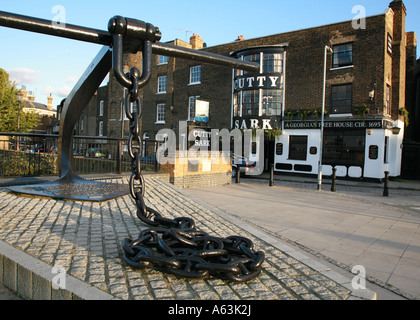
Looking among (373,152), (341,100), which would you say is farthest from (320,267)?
(341,100)

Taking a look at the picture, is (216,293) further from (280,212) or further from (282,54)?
(282,54)

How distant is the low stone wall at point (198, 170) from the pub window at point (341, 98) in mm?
9620

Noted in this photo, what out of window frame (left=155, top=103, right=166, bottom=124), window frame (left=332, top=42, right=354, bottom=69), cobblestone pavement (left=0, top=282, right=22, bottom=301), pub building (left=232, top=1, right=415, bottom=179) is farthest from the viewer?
window frame (left=155, top=103, right=166, bottom=124)

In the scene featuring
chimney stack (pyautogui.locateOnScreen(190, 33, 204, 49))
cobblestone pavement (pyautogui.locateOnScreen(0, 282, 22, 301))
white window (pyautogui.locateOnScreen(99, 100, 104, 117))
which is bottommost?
cobblestone pavement (pyautogui.locateOnScreen(0, 282, 22, 301))

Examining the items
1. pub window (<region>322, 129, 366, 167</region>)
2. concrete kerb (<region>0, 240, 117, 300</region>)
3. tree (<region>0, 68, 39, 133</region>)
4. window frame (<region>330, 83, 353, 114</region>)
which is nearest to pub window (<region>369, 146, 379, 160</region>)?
pub window (<region>322, 129, 366, 167</region>)

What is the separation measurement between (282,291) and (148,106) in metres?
30.7

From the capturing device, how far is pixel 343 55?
20.1 meters

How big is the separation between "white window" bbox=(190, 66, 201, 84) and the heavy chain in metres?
25.7

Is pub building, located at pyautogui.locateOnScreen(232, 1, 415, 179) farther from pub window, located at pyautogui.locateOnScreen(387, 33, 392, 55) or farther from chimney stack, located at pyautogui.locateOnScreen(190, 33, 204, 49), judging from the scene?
chimney stack, located at pyautogui.locateOnScreen(190, 33, 204, 49)

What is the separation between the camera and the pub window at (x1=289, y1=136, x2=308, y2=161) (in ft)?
70.6

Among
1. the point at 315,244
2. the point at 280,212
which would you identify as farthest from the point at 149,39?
the point at 280,212

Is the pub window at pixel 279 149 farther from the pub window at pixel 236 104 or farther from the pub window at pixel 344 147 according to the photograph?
the pub window at pixel 236 104

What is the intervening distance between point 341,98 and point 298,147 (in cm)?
438

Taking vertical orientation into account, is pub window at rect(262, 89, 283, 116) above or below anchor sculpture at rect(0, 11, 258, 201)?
above
